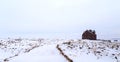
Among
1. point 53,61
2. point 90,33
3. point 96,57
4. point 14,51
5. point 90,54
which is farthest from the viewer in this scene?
point 90,33

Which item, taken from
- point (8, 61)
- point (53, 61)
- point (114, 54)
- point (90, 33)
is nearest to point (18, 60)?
point (8, 61)

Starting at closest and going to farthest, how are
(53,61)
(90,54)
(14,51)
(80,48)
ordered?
(53,61) → (90,54) → (80,48) → (14,51)

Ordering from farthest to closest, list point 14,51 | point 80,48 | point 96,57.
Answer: point 14,51 < point 80,48 < point 96,57

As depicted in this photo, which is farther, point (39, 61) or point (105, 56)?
point (105, 56)

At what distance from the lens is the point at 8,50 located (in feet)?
104

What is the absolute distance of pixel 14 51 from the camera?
31.2 m

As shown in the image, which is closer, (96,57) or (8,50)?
(96,57)

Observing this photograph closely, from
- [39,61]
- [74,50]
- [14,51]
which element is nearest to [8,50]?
[14,51]

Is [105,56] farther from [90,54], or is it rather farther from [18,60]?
[18,60]

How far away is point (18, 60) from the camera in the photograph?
68.9 feet

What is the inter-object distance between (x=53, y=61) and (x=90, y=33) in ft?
74.7

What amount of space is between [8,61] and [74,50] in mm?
9031

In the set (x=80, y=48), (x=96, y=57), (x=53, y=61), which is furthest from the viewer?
(x=80, y=48)

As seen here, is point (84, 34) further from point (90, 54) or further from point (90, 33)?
point (90, 54)
